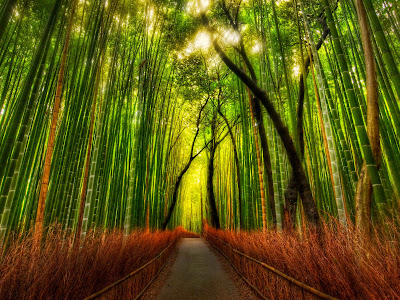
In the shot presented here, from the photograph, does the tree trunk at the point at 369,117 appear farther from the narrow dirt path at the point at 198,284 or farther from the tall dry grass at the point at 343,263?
the narrow dirt path at the point at 198,284

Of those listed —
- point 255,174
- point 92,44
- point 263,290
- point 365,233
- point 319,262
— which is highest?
point 92,44

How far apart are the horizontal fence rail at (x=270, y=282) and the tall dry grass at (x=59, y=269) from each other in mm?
1505

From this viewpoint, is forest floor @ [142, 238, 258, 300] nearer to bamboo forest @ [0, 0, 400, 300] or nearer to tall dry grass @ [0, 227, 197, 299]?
bamboo forest @ [0, 0, 400, 300]

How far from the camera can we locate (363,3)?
1.47 metres

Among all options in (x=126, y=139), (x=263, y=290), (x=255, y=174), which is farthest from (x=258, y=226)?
(x=126, y=139)

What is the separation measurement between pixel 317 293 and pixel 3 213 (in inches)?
82.9

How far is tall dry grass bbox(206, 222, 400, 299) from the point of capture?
0.97m

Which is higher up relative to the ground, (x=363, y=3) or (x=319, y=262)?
(x=363, y=3)

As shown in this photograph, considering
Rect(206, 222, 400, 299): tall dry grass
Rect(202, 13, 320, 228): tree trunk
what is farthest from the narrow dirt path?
Rect(202, 13, 320, 228): tree trunk

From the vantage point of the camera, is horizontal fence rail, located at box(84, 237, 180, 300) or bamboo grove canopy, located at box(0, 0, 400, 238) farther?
horizontal fence rail, located at box(84, 237, 180, 300)

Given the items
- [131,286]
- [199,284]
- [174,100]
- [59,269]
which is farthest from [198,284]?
[174,100]

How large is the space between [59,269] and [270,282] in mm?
1945

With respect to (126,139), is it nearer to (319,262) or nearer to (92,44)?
(92,44)

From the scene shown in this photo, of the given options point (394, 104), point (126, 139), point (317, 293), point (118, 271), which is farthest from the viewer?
point (126, 139)
